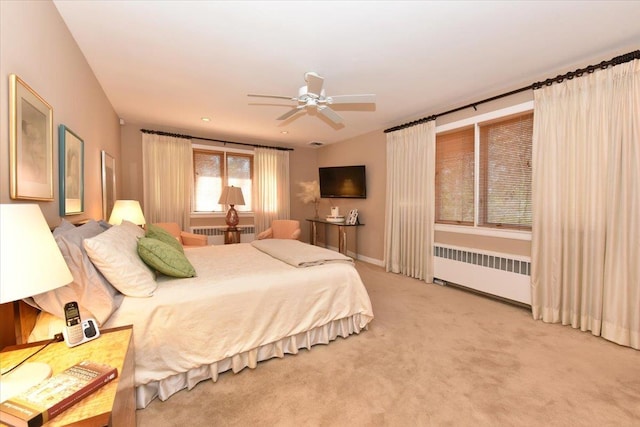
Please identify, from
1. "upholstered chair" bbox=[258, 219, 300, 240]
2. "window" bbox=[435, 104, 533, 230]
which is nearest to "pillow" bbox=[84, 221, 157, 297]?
"upholstered chair" bbox=[258, 219, 300, 240]

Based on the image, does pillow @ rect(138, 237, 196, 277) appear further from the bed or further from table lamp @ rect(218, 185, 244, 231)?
table lamp @ rect(218, 185, 244, 231)

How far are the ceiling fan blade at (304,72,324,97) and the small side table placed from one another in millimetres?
3364

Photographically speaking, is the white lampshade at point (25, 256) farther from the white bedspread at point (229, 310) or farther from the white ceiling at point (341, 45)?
the white ceiling at point (341, 45)

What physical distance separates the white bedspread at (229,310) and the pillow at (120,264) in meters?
0.08

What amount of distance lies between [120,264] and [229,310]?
729mm

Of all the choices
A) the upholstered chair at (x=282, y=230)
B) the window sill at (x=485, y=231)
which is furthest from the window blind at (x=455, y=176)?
the upholstered chair at (x=282, y=230)

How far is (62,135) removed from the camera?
193 centimetres

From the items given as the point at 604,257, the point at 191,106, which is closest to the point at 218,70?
the point at 191,106

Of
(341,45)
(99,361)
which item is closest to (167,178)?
(341,45)

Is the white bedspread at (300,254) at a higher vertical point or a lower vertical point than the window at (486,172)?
Result: lower

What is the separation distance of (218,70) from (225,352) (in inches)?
102

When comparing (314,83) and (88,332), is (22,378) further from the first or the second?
(314,83)

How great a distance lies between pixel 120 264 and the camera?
1.68 metres

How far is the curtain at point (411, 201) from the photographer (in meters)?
4.09
